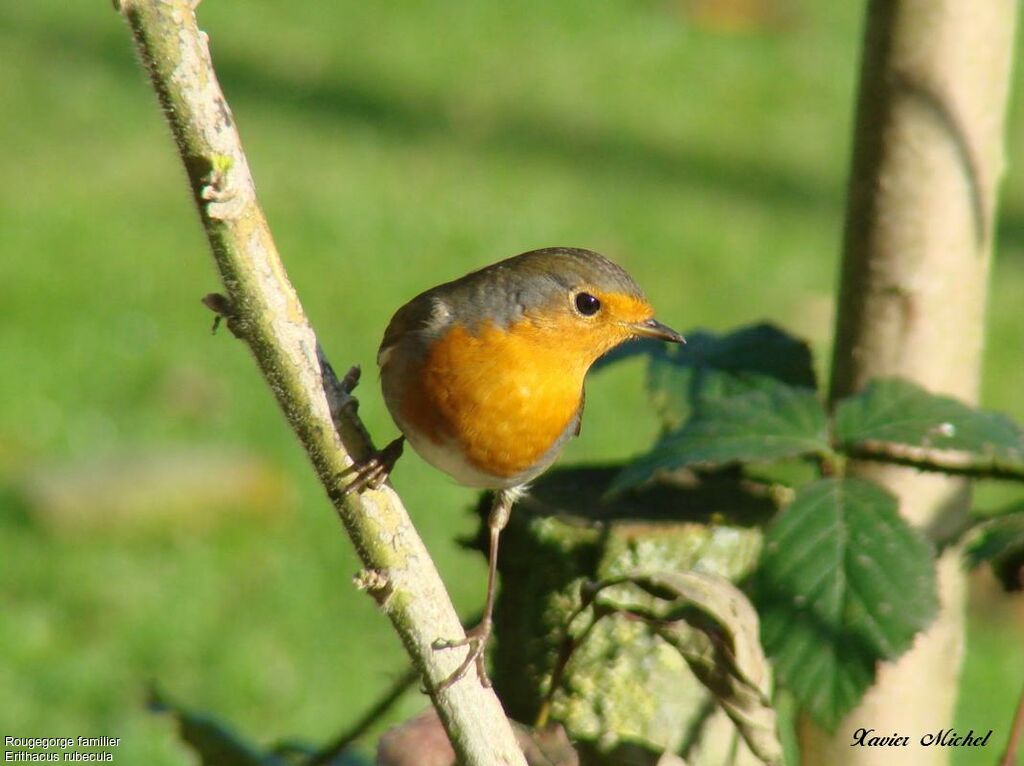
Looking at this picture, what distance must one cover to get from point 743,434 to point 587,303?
16.0 inches

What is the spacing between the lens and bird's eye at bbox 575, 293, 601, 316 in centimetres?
240

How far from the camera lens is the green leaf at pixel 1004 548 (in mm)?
1938

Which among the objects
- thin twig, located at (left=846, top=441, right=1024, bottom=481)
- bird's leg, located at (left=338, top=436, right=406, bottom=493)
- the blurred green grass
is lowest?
the blurred green grass

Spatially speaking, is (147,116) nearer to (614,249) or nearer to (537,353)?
(614,249)

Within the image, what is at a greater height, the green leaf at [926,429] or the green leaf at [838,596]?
the green leaf at [926,429]

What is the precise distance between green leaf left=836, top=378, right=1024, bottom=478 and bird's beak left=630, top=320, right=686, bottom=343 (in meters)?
0.31

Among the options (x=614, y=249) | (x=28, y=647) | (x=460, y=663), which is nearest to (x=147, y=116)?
(x=614, y=249)

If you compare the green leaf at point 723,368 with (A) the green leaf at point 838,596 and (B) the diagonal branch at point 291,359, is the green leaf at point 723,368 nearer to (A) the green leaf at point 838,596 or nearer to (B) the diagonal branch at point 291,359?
(A) the green leaf at point 838,596

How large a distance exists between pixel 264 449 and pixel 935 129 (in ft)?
11.4

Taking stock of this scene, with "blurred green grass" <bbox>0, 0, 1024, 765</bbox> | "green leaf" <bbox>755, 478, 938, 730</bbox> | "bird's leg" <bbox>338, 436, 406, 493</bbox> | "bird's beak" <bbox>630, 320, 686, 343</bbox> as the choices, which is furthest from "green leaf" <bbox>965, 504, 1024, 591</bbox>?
"blurred green grass" <bbox>0, 0, 1024, 765</bbox>

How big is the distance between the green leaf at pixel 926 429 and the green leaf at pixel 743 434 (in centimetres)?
5

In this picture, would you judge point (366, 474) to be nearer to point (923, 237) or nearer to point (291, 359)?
point (291, 359)

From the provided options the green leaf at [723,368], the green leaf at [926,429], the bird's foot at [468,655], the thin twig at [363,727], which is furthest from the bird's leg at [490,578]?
the green leaf at [926,429]
